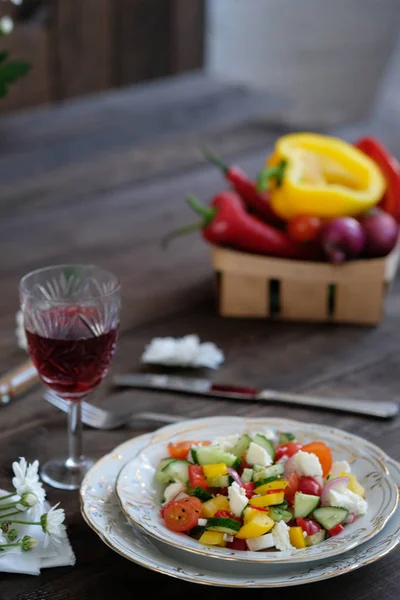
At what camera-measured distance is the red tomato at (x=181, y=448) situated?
1.04 meters

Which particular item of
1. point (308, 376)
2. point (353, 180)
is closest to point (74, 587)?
point (308, 376)

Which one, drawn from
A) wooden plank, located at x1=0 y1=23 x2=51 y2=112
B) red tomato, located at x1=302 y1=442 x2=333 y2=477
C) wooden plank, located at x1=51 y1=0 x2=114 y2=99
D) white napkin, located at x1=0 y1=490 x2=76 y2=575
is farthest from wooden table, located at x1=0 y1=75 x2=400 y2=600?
wooden plank, located at x1=51 y1=0 x2=114 y2=99

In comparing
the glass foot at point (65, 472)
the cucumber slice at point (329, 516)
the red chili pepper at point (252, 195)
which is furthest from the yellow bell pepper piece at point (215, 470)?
the red chili pepper at point (252, 195)

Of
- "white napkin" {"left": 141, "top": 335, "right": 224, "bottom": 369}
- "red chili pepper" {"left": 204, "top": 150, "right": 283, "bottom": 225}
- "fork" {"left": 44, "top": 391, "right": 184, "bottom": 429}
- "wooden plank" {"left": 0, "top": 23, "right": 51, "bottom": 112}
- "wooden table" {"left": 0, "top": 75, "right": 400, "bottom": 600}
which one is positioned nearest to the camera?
"wooden table" {"left": 0, "top": 75, "right": 400, "bottom": 600}

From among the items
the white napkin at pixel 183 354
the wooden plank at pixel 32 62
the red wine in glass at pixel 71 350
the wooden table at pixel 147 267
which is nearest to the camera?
the wooden table at pixel 147 267

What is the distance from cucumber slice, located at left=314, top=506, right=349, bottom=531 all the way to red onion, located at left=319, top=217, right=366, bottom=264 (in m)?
0.71

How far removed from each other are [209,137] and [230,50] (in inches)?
108

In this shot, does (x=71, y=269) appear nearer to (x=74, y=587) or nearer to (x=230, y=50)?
(x=74, y=587)

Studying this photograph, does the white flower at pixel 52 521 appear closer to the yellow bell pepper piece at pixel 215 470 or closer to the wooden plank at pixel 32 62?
the yellow bell pepper piece at pixel 215 470

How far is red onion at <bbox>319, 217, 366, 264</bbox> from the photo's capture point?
158 centimetres

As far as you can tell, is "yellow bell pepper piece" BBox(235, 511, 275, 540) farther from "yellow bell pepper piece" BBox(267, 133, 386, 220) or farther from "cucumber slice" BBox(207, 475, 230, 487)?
"yellow bell pepper piece" BBox(267, 133, 386, 220)

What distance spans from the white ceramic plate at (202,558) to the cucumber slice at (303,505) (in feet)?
0.18

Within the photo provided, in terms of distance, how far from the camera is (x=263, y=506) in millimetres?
927

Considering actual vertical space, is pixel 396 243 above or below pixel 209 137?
above
